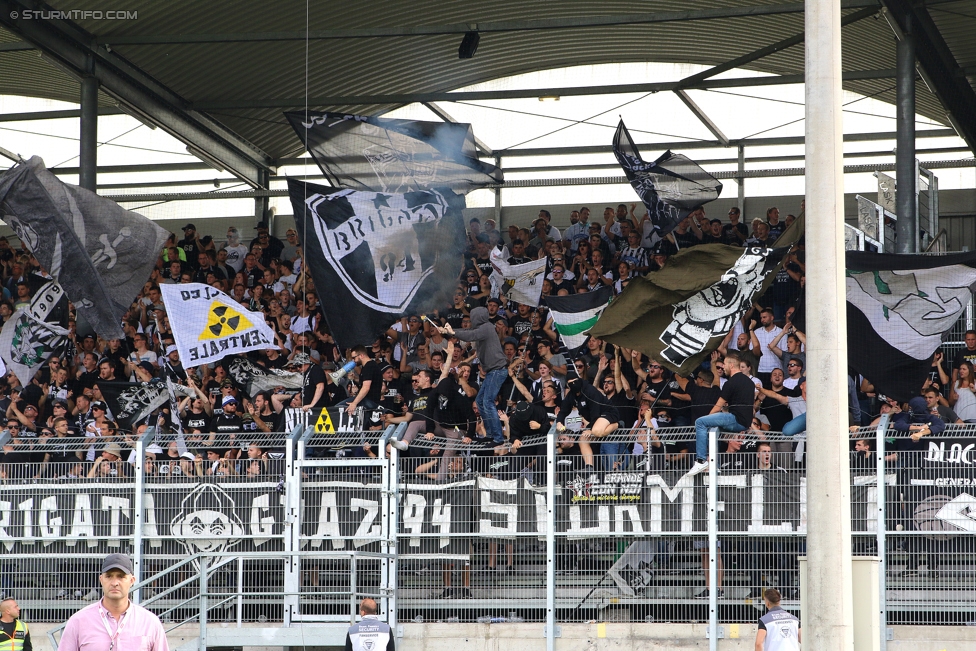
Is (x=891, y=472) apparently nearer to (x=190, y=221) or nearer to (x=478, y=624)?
(x=478, y=624)

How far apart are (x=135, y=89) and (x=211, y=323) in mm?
8445

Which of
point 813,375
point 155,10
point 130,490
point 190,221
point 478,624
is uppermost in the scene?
point 155,10

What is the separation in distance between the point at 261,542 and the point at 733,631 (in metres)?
5.51

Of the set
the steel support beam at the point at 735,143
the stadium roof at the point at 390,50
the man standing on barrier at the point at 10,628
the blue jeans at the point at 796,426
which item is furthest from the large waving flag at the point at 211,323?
the steel support beam at the point at 735,143

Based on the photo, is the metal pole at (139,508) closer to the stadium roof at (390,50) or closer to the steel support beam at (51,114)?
the stadium roof at (390,50)

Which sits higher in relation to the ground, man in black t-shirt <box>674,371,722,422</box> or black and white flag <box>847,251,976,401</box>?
black and white flag <box>847,251,976,401</box>

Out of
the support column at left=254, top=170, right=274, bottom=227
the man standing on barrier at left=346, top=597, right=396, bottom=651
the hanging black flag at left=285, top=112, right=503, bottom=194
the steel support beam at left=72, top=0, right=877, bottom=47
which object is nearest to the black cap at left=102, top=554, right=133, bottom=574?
the man standing on barrier at left=346, top=597, right=396, bottom=651

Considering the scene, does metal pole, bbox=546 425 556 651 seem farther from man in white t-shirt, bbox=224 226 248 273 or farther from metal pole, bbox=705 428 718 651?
man in white t-shirt, bbox=224 226 248 273

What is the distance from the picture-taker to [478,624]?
15391 millimetres

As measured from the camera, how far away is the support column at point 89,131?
2305cm

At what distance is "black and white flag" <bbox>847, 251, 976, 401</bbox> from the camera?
56.2ft

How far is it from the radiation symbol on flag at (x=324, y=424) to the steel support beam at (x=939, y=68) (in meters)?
11.6

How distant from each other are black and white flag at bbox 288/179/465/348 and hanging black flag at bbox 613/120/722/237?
11.6ft

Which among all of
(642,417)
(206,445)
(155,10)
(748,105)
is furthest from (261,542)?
(748,105)
